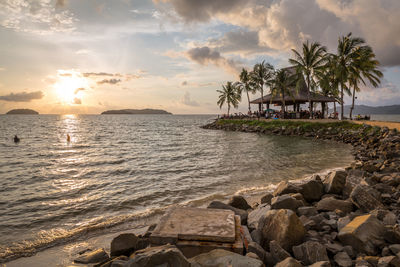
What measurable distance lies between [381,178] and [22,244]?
10770mm

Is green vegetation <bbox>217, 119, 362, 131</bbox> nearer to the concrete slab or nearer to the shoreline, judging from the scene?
the shoreline

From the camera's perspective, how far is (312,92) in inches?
1510

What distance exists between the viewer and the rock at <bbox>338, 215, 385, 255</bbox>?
11.9ft

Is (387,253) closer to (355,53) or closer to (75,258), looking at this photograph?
(75,258)

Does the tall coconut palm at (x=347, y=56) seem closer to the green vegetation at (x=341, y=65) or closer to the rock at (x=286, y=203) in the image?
the green vegetation at (x=341, y=65)

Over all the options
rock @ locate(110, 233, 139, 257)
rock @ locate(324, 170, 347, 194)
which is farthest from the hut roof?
rock @ locate(110, 233, 139, 257)

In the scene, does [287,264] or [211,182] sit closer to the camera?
[287,264]

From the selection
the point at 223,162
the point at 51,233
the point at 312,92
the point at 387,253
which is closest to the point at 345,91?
the point at 312,92

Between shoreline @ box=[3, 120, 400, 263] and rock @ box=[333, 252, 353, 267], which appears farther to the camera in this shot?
shoreline @ box=[3, 120, 400, 263]

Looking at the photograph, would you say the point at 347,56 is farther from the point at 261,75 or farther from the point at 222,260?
the point at 222,260

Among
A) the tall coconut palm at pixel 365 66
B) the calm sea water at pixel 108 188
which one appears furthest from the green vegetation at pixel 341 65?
the calm sea water at pixel 108 188

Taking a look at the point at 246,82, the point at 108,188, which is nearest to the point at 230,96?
the point at 246,82

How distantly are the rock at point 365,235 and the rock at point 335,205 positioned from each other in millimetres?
1506

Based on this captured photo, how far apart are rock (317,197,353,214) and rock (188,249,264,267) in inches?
141
